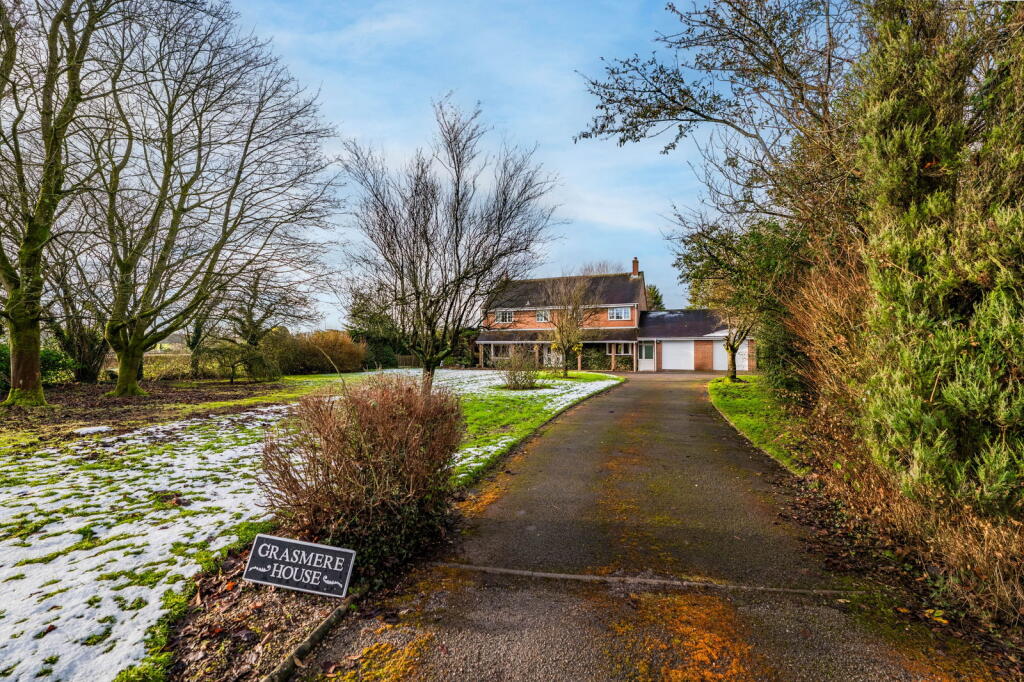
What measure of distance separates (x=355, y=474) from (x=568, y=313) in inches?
Result: 944

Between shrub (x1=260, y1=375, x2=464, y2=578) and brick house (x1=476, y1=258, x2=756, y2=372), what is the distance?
2738 cm

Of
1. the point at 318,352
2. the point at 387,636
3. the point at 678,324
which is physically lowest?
the point at 387,636

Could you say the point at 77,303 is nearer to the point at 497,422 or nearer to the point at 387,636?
the point at 497,422

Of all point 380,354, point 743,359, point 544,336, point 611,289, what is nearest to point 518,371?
point 380,354

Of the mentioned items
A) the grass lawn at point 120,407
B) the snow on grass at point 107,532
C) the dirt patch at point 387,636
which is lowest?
the dirt patch at point 387,636

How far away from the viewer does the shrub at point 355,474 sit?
3.83 meters

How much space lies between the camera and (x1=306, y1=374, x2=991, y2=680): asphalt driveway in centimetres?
288

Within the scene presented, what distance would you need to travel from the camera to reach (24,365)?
39.9ft

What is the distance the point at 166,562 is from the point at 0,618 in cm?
94

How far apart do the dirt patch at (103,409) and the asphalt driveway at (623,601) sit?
8.77 metres

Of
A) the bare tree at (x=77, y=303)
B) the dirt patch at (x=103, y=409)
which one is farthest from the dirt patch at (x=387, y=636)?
the bare tree at (x=77, y=303)

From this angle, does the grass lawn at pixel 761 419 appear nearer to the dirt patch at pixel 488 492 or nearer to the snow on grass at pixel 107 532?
the dirt patch at pixel 488 492

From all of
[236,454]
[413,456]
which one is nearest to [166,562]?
[413,456]

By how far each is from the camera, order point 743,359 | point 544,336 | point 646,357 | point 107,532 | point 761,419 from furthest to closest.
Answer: point 544,336, point 646,357, point 743,359, point 761,419, point 107,532
